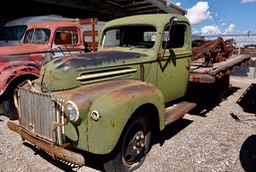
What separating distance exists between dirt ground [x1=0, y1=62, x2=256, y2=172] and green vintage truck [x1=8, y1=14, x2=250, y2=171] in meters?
0.42

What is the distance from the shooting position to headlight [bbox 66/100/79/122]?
8.93 ft

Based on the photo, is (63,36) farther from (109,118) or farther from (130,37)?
(109,118)

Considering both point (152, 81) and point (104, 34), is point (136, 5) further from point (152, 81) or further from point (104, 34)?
point (152, 81)

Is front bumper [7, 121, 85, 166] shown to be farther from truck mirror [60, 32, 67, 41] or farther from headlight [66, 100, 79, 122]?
truck mirror [60, 32, 67, 41]

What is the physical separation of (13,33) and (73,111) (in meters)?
6.84

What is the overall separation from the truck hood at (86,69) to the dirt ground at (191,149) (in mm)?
1186

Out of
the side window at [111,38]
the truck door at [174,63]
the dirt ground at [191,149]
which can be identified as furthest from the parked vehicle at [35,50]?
the truck door at [174,63]

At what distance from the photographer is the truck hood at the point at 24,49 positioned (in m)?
5.63

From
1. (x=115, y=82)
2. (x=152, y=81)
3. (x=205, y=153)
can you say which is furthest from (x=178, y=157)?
(x=115, y=82)

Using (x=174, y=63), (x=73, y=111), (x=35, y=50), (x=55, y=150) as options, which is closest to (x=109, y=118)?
(x=73, y=111)

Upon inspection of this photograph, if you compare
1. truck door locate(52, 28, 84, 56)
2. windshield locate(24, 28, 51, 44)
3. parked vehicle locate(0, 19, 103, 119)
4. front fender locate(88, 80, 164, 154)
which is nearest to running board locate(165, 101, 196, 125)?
front fender locate(88, 80, 164, 154)

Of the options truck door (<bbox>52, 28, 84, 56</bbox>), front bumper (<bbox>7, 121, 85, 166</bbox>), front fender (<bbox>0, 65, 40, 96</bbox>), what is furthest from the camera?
truck door (<bbox>52, 28, 84, 56</bbox>)

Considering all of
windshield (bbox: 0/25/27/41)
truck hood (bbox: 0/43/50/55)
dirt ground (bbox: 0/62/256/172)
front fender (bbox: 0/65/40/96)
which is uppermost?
windshield (bbox: 0/25/27/41)

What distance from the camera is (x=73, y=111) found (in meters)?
2.75
